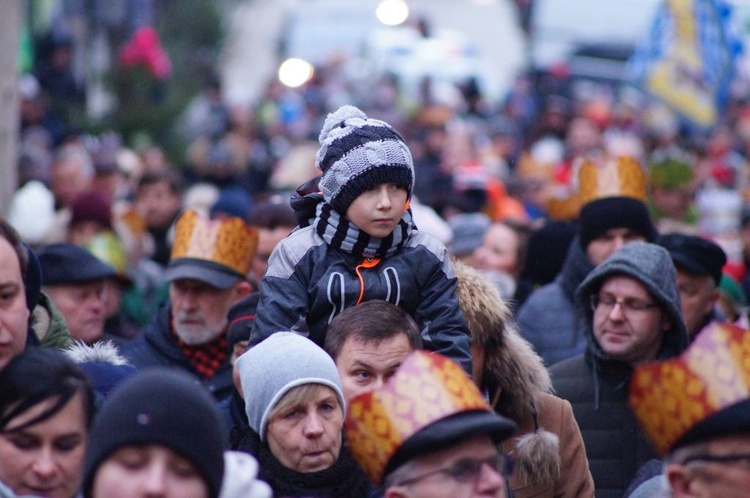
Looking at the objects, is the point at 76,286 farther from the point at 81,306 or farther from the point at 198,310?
the point at 198,310

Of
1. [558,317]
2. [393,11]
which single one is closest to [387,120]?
[393,11]

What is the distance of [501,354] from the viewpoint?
18.2 ft

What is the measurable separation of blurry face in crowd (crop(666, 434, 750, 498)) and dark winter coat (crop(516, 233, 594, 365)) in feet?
11.5

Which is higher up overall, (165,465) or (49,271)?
(49,271)

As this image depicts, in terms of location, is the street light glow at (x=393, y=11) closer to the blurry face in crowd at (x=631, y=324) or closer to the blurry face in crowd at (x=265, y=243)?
the blurry face in crowd at (x=265, y=243)

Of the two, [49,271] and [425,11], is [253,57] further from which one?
[49,271]

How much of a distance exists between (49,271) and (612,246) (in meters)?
2.79

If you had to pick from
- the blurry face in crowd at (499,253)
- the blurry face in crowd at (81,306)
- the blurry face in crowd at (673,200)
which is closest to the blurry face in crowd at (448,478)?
the blurry face in crowd at (81,306)

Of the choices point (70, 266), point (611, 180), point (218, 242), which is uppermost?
point (611, 180)

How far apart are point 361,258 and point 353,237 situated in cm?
9

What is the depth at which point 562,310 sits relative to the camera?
7.63 metres

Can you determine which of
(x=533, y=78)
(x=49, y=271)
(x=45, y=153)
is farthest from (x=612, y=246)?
(x=533, y=78)

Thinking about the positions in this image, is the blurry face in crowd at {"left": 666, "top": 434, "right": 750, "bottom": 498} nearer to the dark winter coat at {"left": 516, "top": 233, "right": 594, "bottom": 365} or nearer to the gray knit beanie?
the gray knit beanie

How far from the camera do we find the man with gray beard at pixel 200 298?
7164 millimetres
